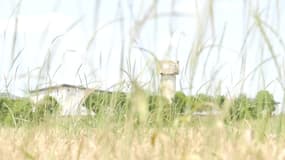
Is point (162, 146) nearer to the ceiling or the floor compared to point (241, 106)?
nearer to the floor

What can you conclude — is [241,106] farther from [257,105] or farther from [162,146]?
[162,146]

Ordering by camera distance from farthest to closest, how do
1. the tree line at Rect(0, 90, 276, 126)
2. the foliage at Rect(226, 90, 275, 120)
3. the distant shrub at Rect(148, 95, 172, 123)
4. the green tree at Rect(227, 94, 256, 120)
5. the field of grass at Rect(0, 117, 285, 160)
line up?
the green tree at Rect(227, 94, 256, 120) < the foliage at Rect(226, 90, 275, 120) < the tree line at Rect(0, 90, 276, 126) < the distant shrub at Rect(148, 95, 172, 123) < the field of grass at Rect(0, 117, 285, 160)

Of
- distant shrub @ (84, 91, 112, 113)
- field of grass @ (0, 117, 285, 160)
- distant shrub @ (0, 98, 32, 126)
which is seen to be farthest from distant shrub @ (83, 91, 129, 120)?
distant shrub @ (0, 98, 32, 126)

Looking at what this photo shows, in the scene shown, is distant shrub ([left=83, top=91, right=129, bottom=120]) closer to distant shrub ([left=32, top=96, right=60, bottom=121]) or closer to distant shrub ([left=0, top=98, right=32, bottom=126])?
distant shrub ([left=32, top=96, right=60, bottom=121])

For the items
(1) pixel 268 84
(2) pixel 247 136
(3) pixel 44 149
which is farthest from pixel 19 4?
(2) pixel 247 136

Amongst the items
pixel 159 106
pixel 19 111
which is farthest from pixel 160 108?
pixel 19 111

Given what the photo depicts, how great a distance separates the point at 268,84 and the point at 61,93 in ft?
5.50

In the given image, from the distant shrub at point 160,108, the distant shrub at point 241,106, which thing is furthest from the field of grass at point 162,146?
the distant shrub at point 241,106

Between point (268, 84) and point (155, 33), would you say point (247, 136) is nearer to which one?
point (155, 33)

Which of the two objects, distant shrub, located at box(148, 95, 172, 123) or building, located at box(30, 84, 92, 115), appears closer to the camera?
distant shrub, located at box(148, 95, 172, 123)

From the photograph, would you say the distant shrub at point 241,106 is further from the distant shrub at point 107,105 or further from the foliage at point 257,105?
the distant shrub at point 107,105

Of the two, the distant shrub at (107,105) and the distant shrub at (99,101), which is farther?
the distant shrub at (99,101)

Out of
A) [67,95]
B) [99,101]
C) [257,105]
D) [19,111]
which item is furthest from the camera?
[19,111]

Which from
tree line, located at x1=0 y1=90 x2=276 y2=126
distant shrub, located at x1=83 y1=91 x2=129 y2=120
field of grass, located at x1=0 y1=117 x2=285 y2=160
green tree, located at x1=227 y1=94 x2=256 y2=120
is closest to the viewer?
field of grass, located at x1=0 y1=117 x2=285 y2=160
